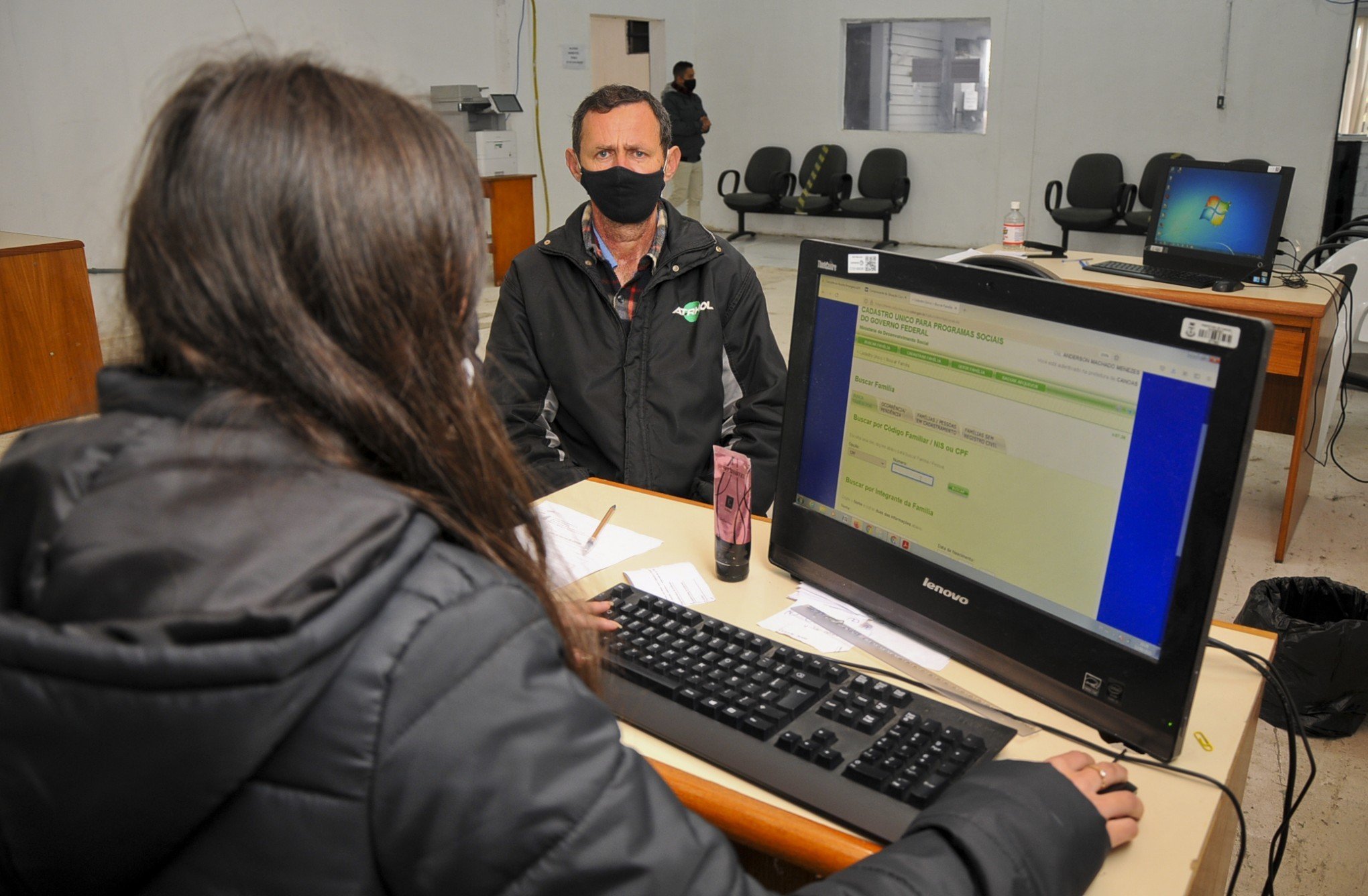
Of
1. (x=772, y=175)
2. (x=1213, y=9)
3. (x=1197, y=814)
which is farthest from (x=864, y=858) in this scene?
(x=772, y=175)

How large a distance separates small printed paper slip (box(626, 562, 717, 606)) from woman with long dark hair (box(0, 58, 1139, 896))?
660mm

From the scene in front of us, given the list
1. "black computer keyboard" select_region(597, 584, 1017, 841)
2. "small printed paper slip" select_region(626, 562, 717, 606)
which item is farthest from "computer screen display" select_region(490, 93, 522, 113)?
"black computer keyboard" select_region(597, 584, 1017, 841)

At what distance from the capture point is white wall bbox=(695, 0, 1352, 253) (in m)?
7.22

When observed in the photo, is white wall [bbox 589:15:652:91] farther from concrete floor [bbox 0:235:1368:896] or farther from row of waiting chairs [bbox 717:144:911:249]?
concrete floor [bbox 0:235:1368:896]

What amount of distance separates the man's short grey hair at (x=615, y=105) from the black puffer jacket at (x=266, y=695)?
1.88 metres

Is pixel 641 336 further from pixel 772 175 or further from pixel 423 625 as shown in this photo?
pixel 772 175

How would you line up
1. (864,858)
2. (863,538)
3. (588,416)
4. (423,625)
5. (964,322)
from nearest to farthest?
1. (423,625)
2. (864,858)
3. (964,322)
4. (863,538)
5. (588,416)

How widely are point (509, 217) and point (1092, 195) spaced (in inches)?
170

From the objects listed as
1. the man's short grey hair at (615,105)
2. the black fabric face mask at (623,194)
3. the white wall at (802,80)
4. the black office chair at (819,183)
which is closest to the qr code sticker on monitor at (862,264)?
the black fabric face mask at (623,194)

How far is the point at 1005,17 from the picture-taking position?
8.25m

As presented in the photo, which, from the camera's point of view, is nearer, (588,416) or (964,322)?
(964,322)

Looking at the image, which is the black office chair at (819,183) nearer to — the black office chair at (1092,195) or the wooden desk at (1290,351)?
the black office chair at (1092,195)

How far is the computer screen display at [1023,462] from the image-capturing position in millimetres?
936

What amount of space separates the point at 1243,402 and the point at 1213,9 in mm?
7888
